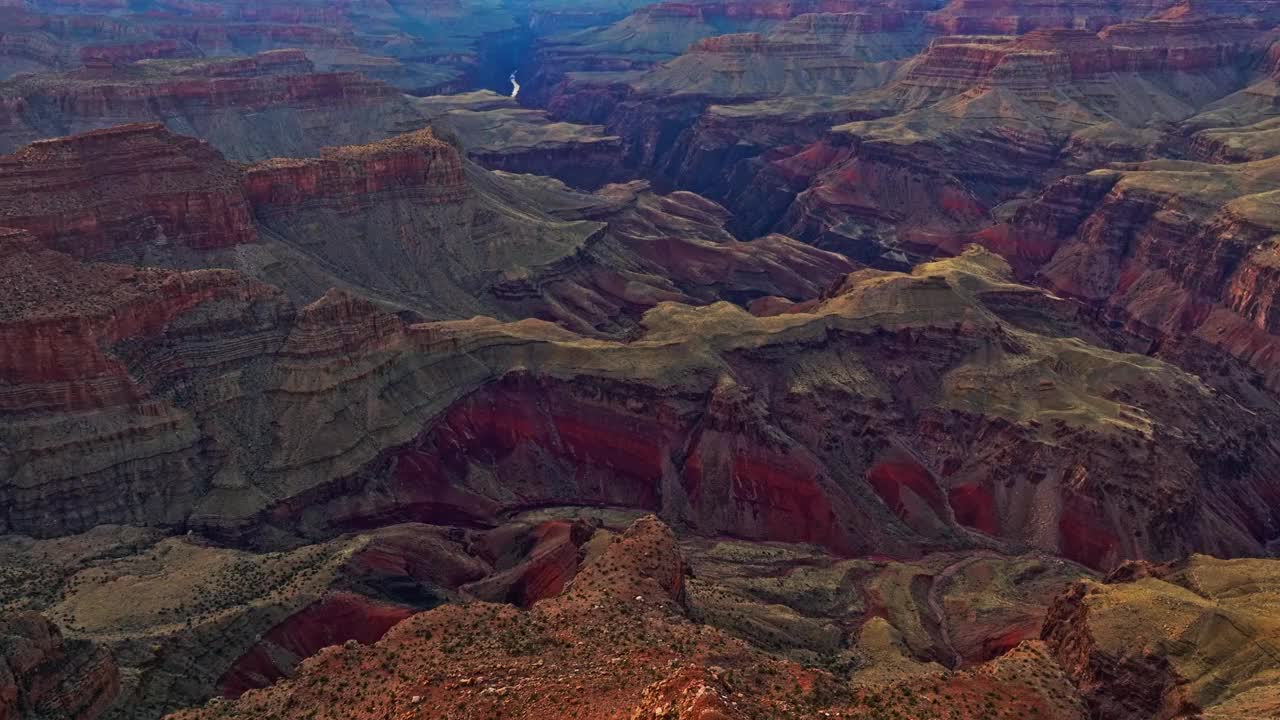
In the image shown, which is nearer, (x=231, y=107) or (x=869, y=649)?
(x=869, y=649)

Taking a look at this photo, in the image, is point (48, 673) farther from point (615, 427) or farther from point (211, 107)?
point (211, 107)

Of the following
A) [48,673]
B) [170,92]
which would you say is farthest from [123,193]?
[170,92]

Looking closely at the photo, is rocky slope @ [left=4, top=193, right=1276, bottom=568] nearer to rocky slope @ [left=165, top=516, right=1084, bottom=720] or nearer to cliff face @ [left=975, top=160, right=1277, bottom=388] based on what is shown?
cliff face @ [left=975, top=160, right=1277, bottom=388]

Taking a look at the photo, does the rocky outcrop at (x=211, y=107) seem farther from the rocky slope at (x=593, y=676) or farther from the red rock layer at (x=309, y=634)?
the rocky slope at (x=593, y=676)

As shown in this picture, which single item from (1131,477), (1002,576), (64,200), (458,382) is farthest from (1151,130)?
(64,200)

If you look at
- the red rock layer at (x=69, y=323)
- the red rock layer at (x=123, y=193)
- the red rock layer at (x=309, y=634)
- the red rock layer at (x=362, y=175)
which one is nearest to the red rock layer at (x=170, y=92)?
the red rock layer at (x=362, y=175)

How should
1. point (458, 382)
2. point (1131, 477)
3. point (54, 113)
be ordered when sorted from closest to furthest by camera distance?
point (1131, 477), point (458, 382), point (54, 113)

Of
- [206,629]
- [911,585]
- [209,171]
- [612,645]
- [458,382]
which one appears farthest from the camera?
[209,171]

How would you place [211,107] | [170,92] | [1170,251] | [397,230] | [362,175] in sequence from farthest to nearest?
[211,107]
[170,92]
[1170,251]
[397,230]
[362,175]

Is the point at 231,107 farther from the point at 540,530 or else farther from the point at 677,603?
the point at 677,603
